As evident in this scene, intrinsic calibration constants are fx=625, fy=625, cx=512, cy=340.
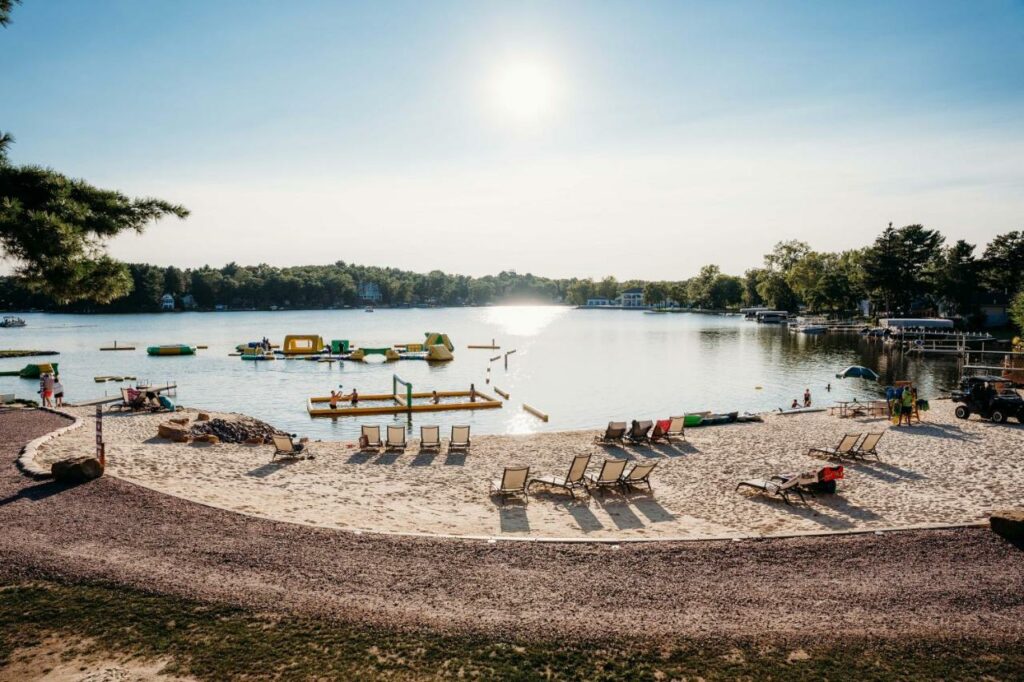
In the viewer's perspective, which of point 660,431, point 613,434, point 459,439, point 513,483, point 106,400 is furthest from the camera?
point 106,400

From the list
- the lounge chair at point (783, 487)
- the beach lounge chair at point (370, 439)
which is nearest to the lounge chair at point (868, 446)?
the lounge chair at point (783, 487)

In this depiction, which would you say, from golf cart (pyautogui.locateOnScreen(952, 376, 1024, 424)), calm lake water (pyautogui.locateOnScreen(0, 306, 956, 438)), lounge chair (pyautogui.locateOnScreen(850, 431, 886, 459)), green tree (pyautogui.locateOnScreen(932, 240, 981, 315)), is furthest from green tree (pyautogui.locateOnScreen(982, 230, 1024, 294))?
lounge chair (pyautogui.locateOnScreen(850, 431, 886, 459))

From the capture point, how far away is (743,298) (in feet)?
579

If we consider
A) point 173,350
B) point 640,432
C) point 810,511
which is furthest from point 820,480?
point 173,350

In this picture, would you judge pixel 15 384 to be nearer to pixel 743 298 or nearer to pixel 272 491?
pixel 272 491

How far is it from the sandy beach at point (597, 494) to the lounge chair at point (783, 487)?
0.22 m

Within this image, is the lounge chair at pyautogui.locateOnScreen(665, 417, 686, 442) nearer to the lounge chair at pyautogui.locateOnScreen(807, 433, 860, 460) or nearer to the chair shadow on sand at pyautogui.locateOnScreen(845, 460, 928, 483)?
the lounge chair at pyautogui.locateOnScreen(807, 433, 860, 460)

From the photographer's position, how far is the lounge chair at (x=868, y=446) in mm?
16547

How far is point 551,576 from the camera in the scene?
8438 mm

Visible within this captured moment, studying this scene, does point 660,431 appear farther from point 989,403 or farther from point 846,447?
point 989,403

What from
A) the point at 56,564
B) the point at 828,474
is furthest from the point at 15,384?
the point at 828,474

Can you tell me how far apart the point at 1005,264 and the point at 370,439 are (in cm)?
9140

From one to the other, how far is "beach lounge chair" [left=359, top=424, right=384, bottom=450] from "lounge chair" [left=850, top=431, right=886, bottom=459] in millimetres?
13244

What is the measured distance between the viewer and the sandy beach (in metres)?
11.2
